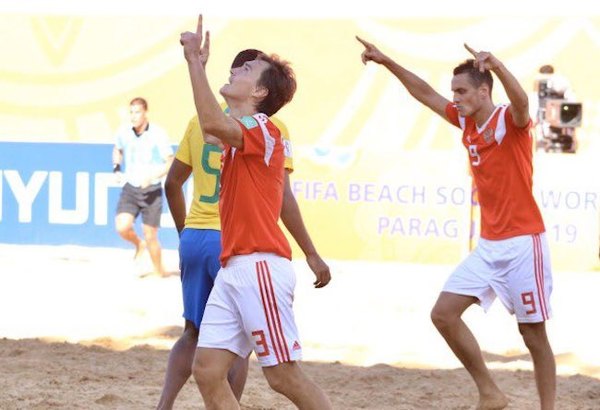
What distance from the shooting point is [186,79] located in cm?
1611

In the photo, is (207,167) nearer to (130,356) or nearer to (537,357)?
(537,357)

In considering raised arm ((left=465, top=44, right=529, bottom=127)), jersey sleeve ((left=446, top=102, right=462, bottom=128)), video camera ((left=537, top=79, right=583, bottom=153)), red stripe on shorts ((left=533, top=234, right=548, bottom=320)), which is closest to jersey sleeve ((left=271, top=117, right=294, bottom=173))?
raised arm ((left=465, top=44, right=529, bottom=127))

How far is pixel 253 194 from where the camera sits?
15.1 ft

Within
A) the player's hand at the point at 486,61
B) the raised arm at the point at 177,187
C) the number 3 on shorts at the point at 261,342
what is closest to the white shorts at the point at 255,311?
the number 3 on shorts at the point at 261,342

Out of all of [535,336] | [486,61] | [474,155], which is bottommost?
[535,336]

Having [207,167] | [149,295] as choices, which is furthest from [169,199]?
[149,295]

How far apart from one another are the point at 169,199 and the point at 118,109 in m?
10.9

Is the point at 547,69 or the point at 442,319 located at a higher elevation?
the point at 547,69

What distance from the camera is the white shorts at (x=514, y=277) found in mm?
5879

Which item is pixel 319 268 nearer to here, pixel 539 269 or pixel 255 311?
pixel 255 311

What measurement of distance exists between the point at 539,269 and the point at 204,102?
2.32 meters

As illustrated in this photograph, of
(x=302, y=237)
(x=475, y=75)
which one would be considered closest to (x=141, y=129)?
(x=475, y=75)

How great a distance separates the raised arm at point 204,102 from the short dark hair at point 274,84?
1.08ft

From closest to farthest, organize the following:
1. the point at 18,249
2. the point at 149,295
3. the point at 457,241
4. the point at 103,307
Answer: the point at 103,307 → the point at 149,295 → the point at 457,241 → the point at 18,249
